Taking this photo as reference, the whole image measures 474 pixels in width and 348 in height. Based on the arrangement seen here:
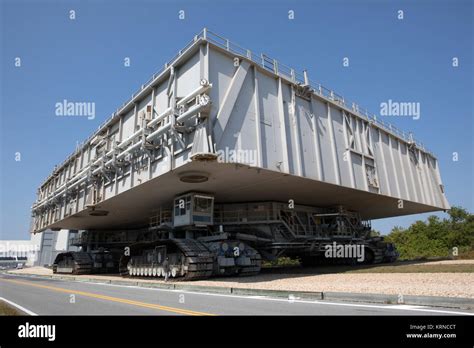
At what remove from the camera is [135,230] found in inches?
1743

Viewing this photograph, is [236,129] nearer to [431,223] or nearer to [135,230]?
[135,230]

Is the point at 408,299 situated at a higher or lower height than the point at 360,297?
higher
